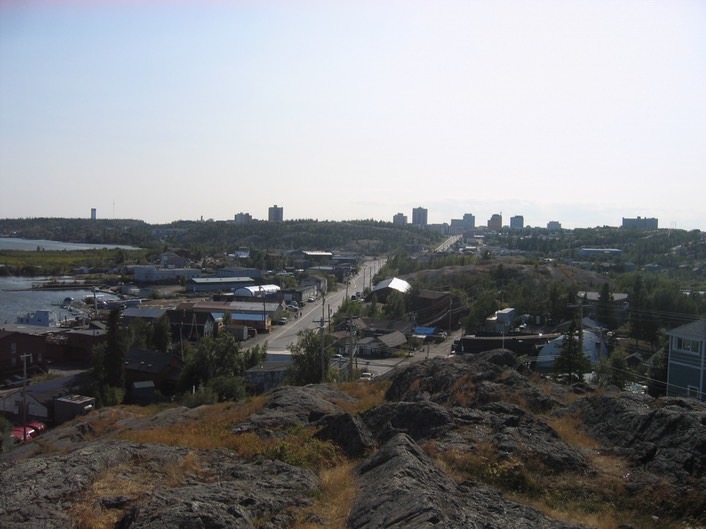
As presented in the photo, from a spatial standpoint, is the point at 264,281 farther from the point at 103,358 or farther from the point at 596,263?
the point at 103,358

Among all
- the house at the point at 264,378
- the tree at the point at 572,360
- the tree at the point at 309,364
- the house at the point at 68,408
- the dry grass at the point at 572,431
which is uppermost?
the dry grass at the point at 572,431

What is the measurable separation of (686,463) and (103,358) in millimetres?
13888

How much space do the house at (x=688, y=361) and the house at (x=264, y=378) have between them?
316 inches

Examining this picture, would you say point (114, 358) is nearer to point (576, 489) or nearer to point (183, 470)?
point (183, 470)

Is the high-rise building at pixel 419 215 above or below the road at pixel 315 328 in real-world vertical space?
above

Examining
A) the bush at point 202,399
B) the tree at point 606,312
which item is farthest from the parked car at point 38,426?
the tree at point 606,312

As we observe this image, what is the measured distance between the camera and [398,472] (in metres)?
3.30

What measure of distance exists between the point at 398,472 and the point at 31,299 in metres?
37.2

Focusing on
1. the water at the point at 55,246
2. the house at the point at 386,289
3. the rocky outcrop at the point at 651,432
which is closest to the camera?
the rocky outcrop at the point at 651,432

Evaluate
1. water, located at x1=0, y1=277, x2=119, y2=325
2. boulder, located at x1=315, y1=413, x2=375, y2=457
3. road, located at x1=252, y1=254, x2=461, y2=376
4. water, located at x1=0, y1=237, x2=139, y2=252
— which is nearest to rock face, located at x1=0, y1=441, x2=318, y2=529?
boulder, located at x1=315, y1=413, x2=375, y2=457

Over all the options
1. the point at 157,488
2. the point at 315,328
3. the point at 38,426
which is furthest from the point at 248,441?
the point at 315,328

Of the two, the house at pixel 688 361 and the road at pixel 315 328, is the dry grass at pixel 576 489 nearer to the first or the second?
the house at pixel 688 361

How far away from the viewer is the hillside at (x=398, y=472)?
116 inches

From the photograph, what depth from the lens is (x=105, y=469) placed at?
3646mm
